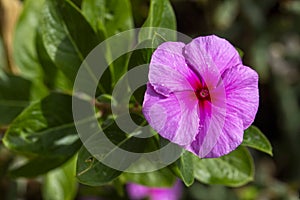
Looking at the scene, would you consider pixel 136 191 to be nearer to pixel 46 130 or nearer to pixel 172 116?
pixel 46 130

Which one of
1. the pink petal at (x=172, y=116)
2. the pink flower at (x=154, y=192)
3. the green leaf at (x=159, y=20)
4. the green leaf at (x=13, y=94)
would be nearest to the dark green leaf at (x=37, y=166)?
the green leaf at (x=13, y=94)

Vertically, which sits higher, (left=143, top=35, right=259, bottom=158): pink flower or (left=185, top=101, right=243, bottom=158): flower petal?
(left=143, top=35, right=259, bottom=158): pink flower

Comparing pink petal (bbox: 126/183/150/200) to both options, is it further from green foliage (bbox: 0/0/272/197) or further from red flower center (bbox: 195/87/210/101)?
red flower center (bbox: 195/87/210/101)

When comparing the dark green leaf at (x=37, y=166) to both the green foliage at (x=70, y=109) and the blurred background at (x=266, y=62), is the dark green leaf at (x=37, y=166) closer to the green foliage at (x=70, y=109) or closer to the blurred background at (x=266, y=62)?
the green foliage at (x=70, y=109)

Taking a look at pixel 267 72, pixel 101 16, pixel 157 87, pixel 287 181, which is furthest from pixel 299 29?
pixel 157 87

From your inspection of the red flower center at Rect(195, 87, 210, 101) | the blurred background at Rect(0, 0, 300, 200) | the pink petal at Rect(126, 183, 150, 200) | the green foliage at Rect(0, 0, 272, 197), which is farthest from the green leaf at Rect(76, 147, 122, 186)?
the pink petal at Rect(126, 183, 150, 200)

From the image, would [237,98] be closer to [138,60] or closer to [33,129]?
[138,60]

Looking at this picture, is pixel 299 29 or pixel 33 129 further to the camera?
pixel 299 29
